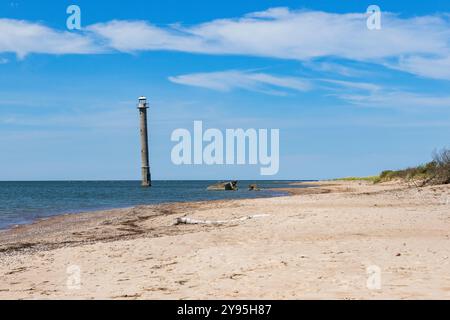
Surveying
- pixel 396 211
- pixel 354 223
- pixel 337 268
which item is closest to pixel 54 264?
pixel 337 268

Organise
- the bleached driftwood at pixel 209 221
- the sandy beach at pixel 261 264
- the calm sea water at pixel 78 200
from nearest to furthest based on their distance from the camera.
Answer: the sandy beach at pixel 261 264
the bleached driftwood at pixel 209 221
the calm sea water at pixel 78 200

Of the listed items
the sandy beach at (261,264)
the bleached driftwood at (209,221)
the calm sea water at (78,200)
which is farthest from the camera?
the calm sea water at (78,200)

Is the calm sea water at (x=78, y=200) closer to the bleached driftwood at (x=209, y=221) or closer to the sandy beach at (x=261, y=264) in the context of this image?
the bleached driftwood at (x=209, y=221)

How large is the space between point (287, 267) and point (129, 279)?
127 inches

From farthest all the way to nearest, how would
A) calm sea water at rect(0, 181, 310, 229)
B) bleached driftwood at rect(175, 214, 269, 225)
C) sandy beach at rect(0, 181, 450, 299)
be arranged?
calm sea water at rect(0, 181, 310, 229)
bleached driftwood at rect(175, 214, 269, 225)
sandy beach at rect(0, 181, 450, 299)

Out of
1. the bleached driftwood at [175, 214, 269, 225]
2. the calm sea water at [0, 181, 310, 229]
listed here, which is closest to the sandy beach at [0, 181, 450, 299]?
the bleached driftwood at [175, 214, 269, 225]

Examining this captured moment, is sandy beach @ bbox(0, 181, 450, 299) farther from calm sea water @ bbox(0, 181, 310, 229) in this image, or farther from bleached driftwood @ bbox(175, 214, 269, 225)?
calm sea water @ bbox(0, 181, 310, 229)

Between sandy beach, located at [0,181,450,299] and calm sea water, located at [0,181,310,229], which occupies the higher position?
sandy beach, located at [0,181,450,299]

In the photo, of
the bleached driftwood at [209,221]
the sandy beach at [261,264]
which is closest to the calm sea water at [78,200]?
the bleached driftwood at [209,221]

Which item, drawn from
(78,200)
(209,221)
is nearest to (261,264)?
(209,221)

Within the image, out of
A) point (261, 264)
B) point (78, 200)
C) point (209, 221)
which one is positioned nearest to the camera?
point (261, 264)

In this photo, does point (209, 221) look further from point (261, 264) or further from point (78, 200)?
point (78, 200)
